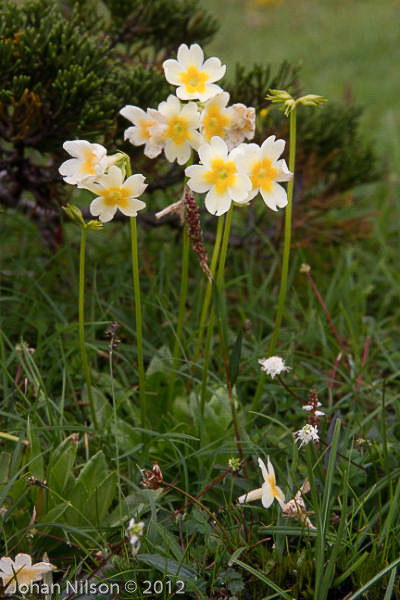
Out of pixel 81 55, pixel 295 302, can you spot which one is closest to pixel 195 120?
pixel 81 55

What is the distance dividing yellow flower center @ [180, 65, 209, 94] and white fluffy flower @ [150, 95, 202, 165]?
0.18ft

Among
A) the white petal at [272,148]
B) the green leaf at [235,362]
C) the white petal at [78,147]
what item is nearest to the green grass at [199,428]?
the green leaf at [235,362]

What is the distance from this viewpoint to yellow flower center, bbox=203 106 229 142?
4.85ft

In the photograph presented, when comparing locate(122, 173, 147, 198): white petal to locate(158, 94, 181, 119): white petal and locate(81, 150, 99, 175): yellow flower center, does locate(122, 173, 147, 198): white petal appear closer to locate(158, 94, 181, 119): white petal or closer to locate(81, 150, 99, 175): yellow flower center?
locate(81, 150, 99, 175): yellow flower center

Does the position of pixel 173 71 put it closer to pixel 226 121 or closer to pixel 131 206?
pixel 226 121

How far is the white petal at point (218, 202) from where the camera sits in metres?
1.37

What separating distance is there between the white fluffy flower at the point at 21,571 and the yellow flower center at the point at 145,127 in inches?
39.9

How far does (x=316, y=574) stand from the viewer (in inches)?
49.4

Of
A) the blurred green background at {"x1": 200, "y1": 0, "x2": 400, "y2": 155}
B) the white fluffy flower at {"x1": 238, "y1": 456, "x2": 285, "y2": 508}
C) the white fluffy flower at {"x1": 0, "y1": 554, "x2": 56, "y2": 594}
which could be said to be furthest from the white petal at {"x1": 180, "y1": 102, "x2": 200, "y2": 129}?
the blurred green background at {"x1": 200, "y1": 0, "x2": 400, "y2": 155}

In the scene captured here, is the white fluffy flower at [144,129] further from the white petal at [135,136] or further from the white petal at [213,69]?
the white petal at [213,69]

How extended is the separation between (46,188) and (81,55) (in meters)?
0.52

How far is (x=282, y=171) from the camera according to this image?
139 centimetres

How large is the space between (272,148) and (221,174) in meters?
0.13

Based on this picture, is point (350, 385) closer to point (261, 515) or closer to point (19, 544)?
point (261, 515)
